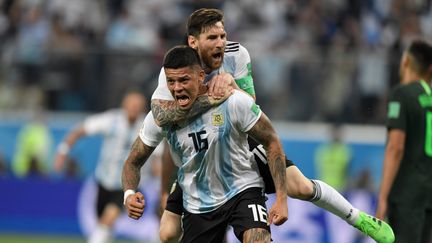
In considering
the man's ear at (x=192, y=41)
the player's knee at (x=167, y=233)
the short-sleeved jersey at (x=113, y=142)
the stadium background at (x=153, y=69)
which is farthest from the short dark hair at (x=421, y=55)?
the stadium background at (x=153, y=69)

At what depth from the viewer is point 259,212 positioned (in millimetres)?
7656

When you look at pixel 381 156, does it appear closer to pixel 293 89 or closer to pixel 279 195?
pixel 293 89

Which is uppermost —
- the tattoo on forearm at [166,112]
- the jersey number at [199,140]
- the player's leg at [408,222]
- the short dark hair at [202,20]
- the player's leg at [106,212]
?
the short dark hair at [202,20]

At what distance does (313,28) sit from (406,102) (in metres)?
10.4

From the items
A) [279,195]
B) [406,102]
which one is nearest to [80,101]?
[406,102]

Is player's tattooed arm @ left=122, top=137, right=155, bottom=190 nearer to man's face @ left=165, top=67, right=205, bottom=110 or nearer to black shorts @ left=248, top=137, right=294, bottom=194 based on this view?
man's face @ left=165, top=67, right=205, bottom=110

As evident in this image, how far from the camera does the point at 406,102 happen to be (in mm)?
8945

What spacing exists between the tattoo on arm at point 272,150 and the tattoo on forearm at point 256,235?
0.32m

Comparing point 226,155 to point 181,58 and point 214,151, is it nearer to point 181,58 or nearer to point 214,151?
point 214,151

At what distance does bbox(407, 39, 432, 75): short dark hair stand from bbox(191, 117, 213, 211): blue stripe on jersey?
7.63 ft

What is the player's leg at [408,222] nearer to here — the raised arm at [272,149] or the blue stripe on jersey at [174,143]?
the raised arm at [272,149]

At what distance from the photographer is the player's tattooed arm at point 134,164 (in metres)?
7.84

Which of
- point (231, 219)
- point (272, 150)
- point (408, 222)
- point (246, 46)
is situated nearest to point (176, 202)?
point (231, 219)

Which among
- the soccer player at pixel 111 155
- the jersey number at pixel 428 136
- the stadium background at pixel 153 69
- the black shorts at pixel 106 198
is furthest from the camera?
the stadium background at pixel 153 69
